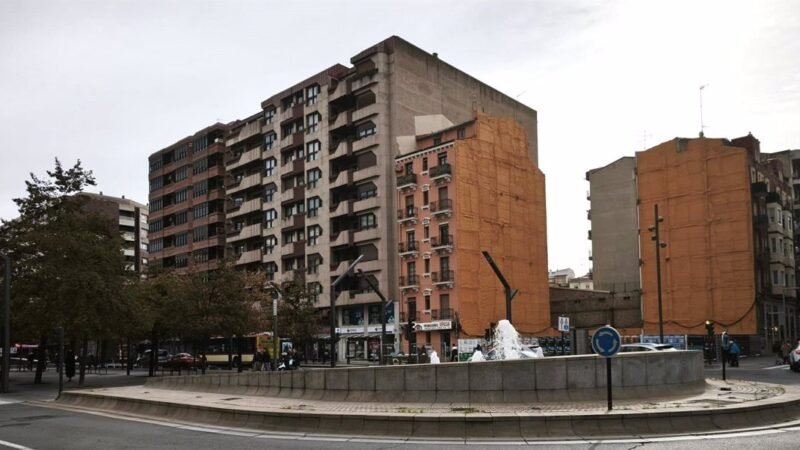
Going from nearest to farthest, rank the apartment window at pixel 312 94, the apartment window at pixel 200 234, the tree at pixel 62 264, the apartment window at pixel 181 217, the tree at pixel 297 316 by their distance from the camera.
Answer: the tree at pixel 62 264 → the tree at pixel 297 316 → the apartment window at pixel 312 94 → the apartment window at pixel 200 234 → the apartment window at pixel 181 217

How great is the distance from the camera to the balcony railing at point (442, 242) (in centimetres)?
6719

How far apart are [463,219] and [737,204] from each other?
75.7 feet

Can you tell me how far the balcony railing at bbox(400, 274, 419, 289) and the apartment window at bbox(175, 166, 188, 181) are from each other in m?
46.2

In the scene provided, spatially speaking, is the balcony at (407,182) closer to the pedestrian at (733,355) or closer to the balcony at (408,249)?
the balcony at (408,249)

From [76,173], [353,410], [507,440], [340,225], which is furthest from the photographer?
[340,225]

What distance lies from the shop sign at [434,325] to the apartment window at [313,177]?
854 inches

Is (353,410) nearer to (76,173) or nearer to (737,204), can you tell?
(76,173)

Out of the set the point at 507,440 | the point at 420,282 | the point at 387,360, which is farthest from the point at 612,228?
the point at 507,440

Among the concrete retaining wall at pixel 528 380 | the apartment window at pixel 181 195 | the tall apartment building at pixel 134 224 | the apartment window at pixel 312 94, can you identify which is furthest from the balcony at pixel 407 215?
the tall apartment building at pixel 134 224

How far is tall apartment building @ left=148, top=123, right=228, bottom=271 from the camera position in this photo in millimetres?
98250

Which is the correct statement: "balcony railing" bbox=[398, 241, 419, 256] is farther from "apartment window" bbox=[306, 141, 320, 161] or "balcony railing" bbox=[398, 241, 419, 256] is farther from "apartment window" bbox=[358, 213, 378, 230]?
"apartment window" bbox=[306, 141, 320, 161]

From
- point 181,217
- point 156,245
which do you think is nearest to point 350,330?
point 181,217

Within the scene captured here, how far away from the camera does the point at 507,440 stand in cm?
1378

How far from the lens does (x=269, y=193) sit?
8856 centimetres
